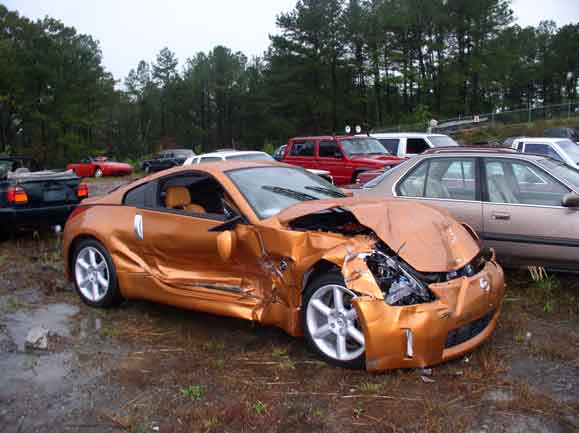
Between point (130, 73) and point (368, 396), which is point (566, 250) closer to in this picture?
point (368, 396)

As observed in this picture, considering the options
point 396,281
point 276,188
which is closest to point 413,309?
point 396,281

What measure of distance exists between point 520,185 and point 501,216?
39 centimetres

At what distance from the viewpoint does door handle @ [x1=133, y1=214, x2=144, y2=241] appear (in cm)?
532

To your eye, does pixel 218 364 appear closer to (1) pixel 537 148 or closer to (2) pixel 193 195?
(2) pixel 193 195

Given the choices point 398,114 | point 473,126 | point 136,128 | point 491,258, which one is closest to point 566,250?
point 491,258

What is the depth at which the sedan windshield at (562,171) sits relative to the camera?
5715 mm

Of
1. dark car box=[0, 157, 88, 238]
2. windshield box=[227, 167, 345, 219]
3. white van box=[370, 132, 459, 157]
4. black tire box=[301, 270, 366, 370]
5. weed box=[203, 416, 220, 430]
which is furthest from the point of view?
white van box=[370, 132, 459, 157]

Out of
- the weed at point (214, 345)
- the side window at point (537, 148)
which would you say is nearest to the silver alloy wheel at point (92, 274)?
the weed at point (214, 345)

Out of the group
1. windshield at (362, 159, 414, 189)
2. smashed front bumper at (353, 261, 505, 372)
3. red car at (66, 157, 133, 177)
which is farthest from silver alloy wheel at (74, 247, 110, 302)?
red car at (66, 157, 133, 177)

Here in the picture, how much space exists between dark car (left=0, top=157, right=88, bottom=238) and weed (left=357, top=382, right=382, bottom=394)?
7036 mm

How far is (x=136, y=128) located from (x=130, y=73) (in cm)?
1019

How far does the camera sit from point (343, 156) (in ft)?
46.5

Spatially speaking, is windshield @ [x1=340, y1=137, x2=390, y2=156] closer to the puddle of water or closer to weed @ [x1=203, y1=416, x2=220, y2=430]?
the puddle of water

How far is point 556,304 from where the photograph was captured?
5465 mm
